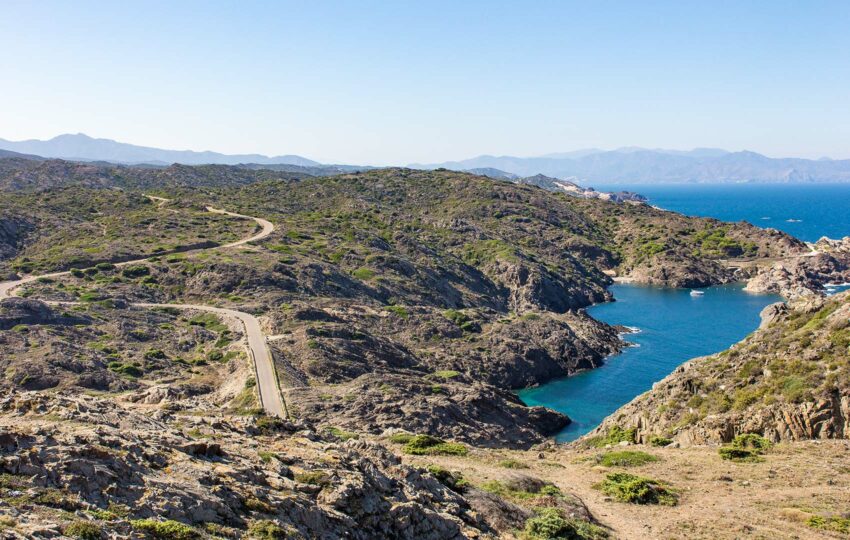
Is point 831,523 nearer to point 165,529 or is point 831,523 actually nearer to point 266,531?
point 266,531

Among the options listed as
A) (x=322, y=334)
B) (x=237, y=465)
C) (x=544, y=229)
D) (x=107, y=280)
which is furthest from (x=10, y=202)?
(x=237, y=465)

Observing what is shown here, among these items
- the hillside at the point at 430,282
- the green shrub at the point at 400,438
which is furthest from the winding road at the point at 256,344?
the green shrub at the point at 400,438

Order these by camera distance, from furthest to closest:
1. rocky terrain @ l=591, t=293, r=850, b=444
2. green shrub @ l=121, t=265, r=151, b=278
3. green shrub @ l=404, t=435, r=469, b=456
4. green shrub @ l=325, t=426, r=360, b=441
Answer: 1. green shrub @ l=121, t=265, r=151, b=278
2. green shrub @ l=404, t=435, r=469, b=456
3. rocky terrain @ l=591, t=293, r=850, b=444
4. green shrub @ l=325, t=426, r=360, b=441

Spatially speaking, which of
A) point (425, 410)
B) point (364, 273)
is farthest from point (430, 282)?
point (425, 410)

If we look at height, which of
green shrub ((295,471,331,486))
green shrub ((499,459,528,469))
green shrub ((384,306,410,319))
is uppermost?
green shrub ((295,471,331,486))

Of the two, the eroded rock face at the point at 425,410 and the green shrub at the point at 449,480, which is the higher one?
the green shrub at the point at 449,480

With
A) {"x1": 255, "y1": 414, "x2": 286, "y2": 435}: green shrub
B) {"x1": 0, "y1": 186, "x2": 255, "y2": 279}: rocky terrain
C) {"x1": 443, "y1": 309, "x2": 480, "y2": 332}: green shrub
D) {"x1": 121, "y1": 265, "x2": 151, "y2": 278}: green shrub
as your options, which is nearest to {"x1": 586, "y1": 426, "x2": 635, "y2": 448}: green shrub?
{"x1": 255, "y1": 414, "x2": 286, "y2": 435}: green shrub

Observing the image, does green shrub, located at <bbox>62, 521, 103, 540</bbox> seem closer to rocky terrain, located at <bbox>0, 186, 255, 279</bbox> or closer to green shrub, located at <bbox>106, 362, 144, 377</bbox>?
green shrub, located at <bbox>106, 362, 144, 377</bbox>

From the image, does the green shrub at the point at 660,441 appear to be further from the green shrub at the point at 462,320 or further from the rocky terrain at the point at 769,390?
the green shrub at the point at 462,320
